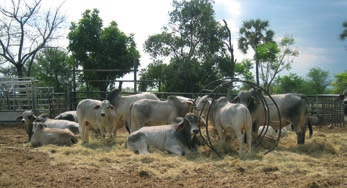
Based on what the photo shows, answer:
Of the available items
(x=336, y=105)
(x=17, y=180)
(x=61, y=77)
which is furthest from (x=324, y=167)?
(x=61, y=77)

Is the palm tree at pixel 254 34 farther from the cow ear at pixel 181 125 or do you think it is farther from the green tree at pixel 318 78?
the cow ear at pixel 181 125

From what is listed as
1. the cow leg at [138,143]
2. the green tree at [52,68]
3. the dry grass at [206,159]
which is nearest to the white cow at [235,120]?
the dry grass at [206,159]

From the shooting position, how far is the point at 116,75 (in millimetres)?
28797

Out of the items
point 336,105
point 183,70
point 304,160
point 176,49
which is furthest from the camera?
point 176,49

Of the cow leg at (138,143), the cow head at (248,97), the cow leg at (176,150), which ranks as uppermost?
the cow head at (248,97)

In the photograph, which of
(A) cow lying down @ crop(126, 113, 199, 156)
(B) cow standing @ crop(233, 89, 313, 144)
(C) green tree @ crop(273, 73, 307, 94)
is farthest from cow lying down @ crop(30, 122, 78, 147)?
(C) green tree @ crop(273, 73, 307, 94)

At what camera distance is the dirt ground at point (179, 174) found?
22.3 ft

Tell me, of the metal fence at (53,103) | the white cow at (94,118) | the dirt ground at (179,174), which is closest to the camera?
the dirt ground at (179,174)

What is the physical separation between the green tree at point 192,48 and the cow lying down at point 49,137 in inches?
644

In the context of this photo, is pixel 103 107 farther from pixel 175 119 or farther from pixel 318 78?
pixel 318 78

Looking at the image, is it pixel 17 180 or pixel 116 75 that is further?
pixel 116 75

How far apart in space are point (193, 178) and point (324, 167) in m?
2.75

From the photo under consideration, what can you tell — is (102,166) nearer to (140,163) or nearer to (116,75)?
(140,163)

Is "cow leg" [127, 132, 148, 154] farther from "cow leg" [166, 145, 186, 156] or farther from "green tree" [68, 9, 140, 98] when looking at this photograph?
"green tree" [68, 9, 140, 98]
